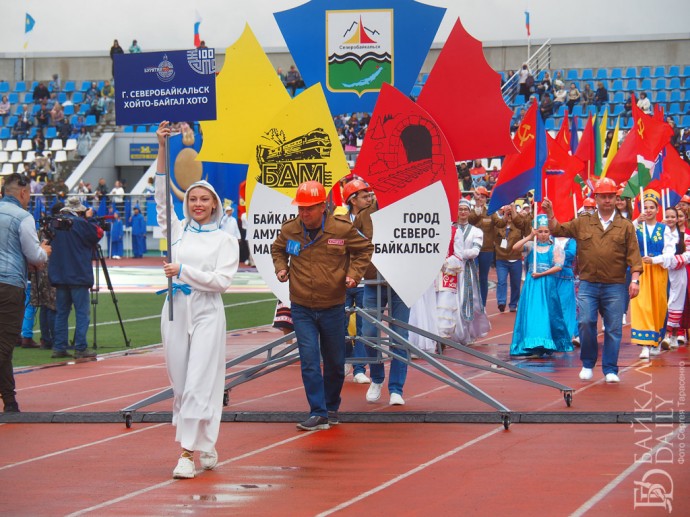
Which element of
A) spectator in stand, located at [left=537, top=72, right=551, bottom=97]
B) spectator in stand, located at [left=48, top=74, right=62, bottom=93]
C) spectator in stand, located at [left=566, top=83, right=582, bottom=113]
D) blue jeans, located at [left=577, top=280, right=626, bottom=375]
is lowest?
blue jeans, located at [left=577, top=280, right=626, bottom=375]

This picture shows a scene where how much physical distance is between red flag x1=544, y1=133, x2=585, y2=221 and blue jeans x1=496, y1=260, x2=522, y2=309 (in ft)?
14.5

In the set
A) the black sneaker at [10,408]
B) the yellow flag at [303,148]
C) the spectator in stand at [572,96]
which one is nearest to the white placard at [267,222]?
the yellow flag at [303,148]

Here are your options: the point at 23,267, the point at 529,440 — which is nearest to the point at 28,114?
the point at 23,267

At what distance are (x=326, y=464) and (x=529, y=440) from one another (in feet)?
5.75

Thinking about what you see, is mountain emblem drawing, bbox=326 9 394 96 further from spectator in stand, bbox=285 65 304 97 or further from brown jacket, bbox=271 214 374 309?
spectator in stand, bbox=285 65 304 97

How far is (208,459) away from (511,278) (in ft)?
50.2

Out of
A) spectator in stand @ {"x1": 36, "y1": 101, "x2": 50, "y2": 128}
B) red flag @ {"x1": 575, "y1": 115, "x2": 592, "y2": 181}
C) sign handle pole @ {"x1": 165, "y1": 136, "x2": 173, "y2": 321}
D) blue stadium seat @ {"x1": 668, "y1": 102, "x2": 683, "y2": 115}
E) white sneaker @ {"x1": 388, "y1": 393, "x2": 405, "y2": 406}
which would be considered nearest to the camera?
sign handle pole @ {"x1": 165, "y1": 136, "x2": 173, "y2": 321}

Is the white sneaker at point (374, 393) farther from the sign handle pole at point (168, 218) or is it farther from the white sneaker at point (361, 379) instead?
the sign handle pole at point (168, 218)

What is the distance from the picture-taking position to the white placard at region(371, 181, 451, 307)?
11.7 meters

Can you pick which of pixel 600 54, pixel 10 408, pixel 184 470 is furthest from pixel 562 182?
pixel 600 54

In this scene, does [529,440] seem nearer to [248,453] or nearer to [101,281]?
[248,453]

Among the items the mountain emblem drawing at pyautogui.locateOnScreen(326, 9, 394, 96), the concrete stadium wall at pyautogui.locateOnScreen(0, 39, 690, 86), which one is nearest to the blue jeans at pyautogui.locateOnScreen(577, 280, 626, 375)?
the mountain emblem drawing at pyautogui.locateOnScreen(326, 9, 394, 96)

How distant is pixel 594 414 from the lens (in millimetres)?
10758

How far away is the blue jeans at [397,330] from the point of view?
39.4ft
